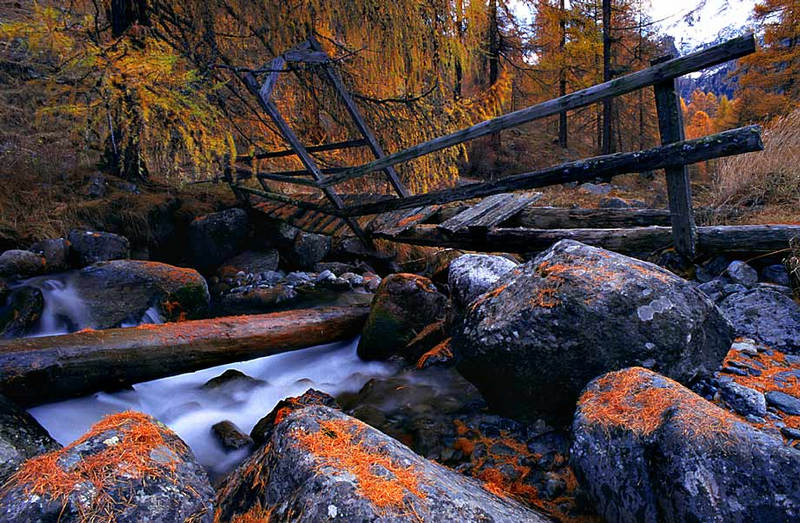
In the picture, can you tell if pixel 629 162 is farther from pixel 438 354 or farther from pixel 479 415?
pixel 479 415

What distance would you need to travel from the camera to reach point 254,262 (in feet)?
29.0

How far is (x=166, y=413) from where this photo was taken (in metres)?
3.94

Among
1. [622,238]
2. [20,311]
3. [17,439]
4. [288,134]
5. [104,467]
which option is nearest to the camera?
[104,467]

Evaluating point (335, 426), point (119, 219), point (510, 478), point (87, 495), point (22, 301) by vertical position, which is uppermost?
point (119, 219)

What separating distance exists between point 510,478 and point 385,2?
535 cm

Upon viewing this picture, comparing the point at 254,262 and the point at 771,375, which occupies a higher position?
the point at 254,262

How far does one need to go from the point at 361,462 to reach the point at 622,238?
3.75m

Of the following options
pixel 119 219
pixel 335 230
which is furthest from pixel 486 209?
pixel 119 219

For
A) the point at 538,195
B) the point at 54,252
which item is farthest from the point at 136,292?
the point at 538,195

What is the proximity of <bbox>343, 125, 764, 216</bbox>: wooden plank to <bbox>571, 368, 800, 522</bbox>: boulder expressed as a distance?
2.16 m

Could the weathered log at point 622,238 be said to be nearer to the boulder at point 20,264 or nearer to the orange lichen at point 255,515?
the orange lichen at point 255,515

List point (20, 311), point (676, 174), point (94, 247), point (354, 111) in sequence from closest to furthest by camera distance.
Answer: point (676, 174) → point (20, 311) → point (354, 111) → point (94, 247)

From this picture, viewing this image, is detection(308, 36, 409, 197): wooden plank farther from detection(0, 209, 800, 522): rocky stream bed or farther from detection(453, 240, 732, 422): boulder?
detection(453, 240, 732, 422): boulder

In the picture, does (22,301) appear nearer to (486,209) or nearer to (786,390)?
(486,209)
